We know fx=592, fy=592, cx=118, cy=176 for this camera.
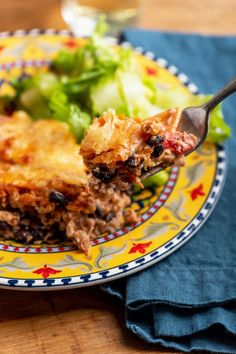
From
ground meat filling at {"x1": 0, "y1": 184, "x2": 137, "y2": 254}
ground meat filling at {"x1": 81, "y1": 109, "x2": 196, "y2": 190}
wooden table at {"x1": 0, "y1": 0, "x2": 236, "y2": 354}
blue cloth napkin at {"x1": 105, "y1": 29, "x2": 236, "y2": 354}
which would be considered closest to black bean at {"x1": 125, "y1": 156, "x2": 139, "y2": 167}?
ground meat filling at {"x1": 81, "y1": 109, "x2": 196, "y2": 190}

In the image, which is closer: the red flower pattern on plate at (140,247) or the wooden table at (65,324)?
the wooden table at (65,324)

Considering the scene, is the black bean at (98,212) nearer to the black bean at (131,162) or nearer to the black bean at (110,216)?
the black bean at (110,216)

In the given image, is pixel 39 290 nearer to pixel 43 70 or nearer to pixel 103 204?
pixel 103 204

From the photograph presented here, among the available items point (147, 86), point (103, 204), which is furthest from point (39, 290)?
point (147, 86)

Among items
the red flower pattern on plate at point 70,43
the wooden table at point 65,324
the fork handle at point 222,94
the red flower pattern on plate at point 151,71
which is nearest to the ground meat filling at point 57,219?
the wooden table at point 65,324

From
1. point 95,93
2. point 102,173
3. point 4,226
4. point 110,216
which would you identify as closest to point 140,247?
point 110,216

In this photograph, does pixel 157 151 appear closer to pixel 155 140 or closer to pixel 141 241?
pixel 155 140
